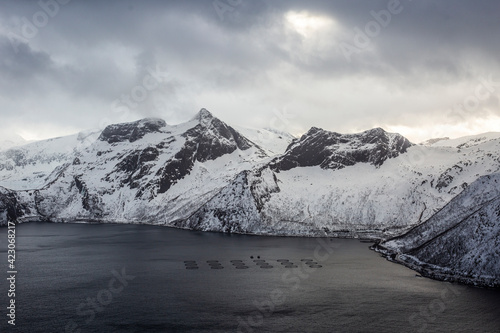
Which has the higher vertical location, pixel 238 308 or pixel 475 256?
pixel 475 256

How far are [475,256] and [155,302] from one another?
390ft

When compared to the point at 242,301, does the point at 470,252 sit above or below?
above

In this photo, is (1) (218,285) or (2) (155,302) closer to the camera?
(2) (155,302)

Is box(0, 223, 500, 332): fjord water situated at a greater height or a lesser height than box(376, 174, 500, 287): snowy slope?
lesser

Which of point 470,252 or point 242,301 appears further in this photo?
point 470,252

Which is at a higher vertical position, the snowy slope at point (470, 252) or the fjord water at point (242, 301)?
the snowy slope at point (470, 252)

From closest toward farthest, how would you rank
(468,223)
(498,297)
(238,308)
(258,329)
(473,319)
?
(258,329)
(473,319)
(238,308)
(498,297)
(468,223)

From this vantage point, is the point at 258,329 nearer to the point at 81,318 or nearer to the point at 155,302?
the point at 155,302

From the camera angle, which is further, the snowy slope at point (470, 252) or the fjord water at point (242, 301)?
the snowy slope at point (470, 252)

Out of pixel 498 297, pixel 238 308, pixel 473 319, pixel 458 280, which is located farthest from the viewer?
pixel 458 280

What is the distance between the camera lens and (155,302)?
13150 centimetres

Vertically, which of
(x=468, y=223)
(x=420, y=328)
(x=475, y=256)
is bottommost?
(x=420, y=328)

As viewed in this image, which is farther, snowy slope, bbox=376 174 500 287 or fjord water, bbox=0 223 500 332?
snowy slope, bbox=376 174 500 287

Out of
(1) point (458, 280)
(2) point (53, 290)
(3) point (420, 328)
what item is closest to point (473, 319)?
(3) point (420, 328)
